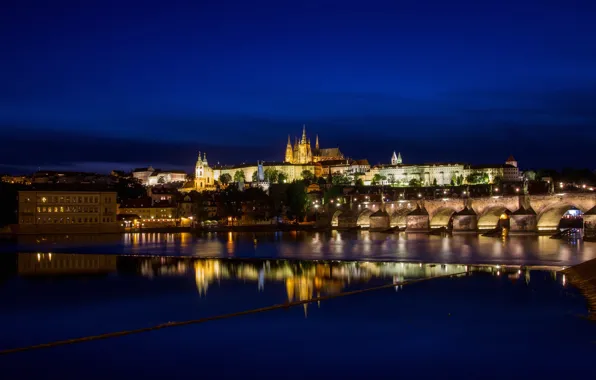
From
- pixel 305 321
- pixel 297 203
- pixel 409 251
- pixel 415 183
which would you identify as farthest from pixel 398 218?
pixel 415 183

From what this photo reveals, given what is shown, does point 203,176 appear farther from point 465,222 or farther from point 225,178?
point 465,222

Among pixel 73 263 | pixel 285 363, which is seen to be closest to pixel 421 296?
pixel 285 363

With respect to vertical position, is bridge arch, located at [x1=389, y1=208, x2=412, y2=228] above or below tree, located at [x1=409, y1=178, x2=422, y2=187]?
below

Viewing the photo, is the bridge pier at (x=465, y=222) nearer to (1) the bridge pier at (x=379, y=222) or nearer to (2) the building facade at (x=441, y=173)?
(1) the bridge pier at (x=379, y=222)

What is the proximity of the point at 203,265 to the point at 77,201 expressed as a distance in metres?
37.0

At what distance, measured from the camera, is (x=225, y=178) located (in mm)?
150875

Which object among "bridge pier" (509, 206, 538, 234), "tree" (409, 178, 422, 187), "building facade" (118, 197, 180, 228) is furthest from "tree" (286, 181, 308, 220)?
"tree" (409, 178, 422, 187)

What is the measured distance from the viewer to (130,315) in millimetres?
18312

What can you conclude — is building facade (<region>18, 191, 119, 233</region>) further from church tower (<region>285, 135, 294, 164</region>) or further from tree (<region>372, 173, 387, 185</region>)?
church tower (<region>285, 135, 294, 164</region>)

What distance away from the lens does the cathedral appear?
16000cm

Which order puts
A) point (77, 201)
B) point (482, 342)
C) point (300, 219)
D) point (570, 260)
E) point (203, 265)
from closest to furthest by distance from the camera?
point (482, 342)
point (570, 260)
point (203, 265)
point (77, 201)
point (300, 219)

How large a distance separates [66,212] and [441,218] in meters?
35.6

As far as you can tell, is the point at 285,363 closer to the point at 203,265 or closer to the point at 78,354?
the point at 78,354

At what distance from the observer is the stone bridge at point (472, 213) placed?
166 feet
